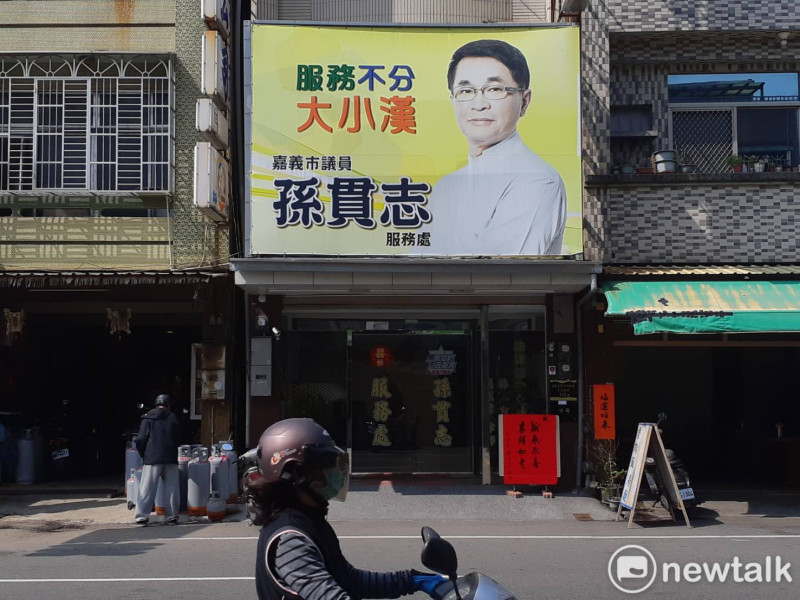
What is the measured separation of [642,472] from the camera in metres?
11.5

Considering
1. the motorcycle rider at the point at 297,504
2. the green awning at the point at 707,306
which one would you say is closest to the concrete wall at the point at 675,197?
the green awning at the point at 707,306

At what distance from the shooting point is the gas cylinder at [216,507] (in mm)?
12078

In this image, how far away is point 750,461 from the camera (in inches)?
642

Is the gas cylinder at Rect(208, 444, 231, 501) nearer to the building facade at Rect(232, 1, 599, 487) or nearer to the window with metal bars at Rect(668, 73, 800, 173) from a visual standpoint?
the building facade at Rect(232, 1, 599, 487)

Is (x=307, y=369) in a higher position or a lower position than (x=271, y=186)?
lower

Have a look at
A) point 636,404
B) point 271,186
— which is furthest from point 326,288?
point 636,404

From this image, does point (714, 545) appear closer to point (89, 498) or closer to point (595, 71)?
point (595, 71)

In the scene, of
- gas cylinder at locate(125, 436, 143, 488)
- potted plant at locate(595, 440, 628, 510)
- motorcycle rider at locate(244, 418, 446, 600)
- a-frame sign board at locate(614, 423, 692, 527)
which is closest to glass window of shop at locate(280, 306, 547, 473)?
potted plant at locate(595, 440, 628, 510)

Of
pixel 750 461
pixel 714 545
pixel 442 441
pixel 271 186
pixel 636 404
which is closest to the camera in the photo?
pixel 714 545

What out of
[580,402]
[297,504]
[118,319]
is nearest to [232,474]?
[118,319]

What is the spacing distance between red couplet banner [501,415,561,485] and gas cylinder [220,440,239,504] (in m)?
4.12

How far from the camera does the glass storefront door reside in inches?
569

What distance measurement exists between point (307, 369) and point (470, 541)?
5.07 meters

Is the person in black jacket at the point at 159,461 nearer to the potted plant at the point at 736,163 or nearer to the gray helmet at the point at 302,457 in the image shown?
the gray helmet at the point at 302,457
